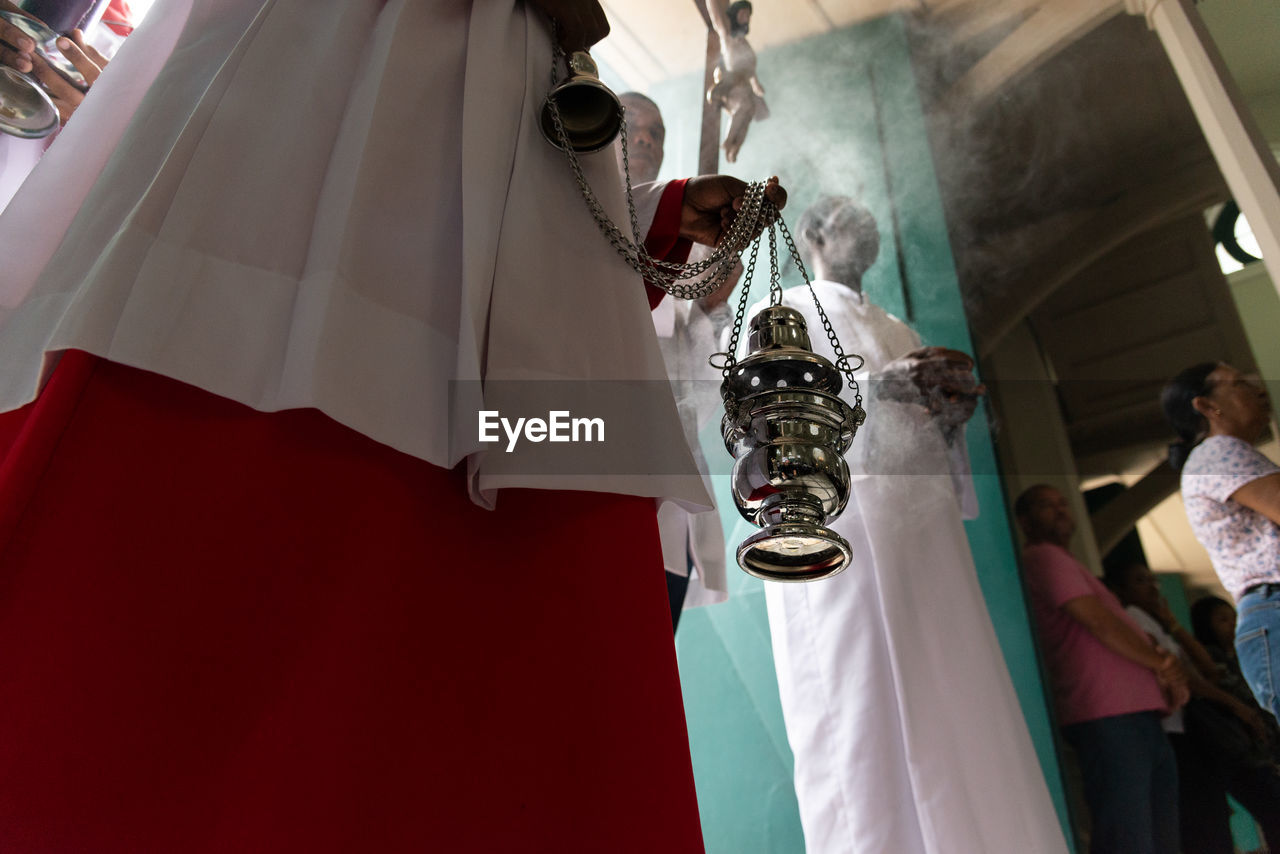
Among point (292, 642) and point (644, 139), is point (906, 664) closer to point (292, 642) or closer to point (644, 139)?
point (292, 642)

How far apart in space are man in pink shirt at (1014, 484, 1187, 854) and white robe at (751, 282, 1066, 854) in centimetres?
28

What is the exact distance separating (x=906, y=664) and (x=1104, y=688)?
58 centimetres

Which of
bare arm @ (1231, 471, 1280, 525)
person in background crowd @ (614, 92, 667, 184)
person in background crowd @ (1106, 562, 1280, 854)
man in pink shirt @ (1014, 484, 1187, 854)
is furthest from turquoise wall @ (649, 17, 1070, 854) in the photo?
bare arm @ (1231, 471, 1280, 525)

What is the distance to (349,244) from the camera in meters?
0.71

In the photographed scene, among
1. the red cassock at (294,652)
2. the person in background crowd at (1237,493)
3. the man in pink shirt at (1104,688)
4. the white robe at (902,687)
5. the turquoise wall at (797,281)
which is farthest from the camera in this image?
the turquoise wall at (797,281)

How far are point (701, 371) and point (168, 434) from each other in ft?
4.12

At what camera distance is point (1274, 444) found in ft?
5.22

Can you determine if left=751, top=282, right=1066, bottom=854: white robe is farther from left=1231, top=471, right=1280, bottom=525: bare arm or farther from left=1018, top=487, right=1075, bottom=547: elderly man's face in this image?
left=1231, top=471, right=1280, bottom=525: bare arm

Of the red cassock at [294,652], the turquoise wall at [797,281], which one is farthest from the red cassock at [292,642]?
the turquoise wall at [797,281]

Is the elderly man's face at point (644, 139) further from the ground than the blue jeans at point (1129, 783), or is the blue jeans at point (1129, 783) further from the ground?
the elderly man's face at point (644, 139)

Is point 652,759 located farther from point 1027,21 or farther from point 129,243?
point 1027,21

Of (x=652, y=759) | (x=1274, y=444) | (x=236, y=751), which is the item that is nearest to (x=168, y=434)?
(x=236, y=751)

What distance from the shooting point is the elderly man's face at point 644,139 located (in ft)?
6.88

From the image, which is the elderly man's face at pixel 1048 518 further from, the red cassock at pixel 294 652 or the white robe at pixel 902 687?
the red cassock at pixel 294 652
